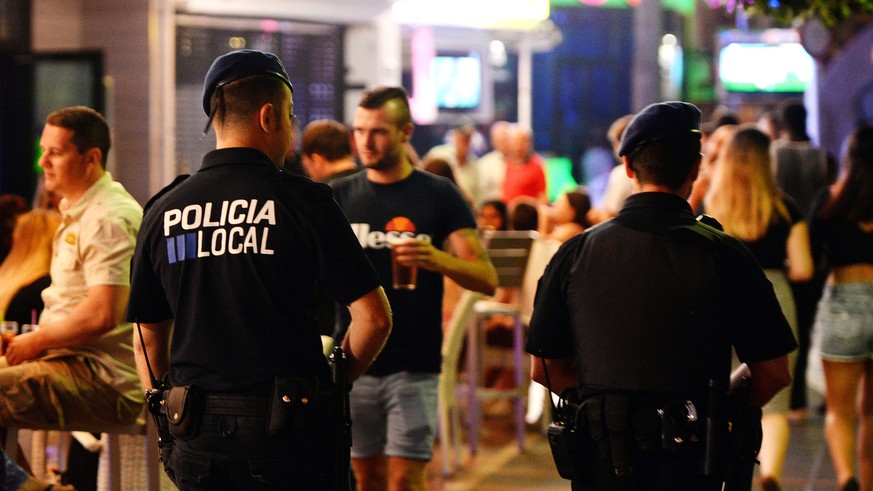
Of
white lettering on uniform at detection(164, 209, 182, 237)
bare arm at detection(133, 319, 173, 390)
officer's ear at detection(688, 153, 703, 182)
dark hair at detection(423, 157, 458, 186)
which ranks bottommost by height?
bare arm at detection(133, 319, 173, 390)

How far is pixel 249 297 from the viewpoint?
119 inches

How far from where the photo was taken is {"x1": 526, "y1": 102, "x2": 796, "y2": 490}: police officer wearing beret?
3193 millimetres

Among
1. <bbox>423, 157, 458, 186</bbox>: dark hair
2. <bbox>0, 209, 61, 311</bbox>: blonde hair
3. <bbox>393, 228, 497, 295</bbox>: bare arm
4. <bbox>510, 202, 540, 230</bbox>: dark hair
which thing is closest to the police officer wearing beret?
<bbox>393, 228, 497, 295</bbox>: bare arm

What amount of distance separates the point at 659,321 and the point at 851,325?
3.31 m

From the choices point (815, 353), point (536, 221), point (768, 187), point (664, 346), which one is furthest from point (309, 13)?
point (664, 346)

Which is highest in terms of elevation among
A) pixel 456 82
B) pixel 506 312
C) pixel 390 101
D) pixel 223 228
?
pixel 456 82

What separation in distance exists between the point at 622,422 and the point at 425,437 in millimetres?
1742

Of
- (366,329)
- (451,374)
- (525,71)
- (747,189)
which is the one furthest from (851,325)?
(525,71)

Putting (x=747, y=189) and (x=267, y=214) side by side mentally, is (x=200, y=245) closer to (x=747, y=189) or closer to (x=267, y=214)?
(x=267, y=214)

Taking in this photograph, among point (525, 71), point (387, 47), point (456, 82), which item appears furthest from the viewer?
point (525, 71)

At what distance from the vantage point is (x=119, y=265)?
4465 mm

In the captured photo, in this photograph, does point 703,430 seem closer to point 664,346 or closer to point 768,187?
point 664,346

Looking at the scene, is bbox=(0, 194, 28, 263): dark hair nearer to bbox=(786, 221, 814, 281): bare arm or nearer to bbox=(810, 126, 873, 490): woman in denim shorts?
bbox=(786, 221, 814, 281): bare arm

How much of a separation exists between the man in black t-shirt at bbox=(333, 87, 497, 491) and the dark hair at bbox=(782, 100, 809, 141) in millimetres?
5099
